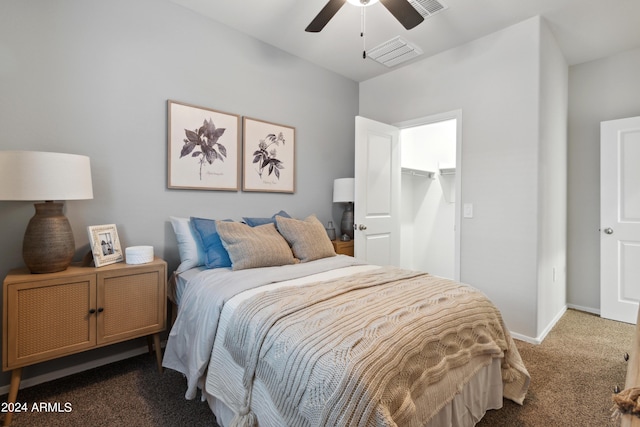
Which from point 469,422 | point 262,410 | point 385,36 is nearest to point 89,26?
point 385,36

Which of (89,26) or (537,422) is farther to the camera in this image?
(89,26)

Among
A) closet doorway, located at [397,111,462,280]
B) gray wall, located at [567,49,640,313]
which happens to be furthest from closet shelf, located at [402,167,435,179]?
gray wall, located at [567,49,640,313]

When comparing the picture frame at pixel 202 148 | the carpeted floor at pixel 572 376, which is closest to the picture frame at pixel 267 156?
the picture frame at pixel 202 148

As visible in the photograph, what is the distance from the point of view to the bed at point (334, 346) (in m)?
1.08

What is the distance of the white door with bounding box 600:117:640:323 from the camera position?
3074mm

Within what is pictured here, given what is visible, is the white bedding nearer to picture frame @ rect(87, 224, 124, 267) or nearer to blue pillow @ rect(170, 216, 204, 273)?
blue pillow @ rect(170, 216, 204, 273)

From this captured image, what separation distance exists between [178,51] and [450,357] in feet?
9.38

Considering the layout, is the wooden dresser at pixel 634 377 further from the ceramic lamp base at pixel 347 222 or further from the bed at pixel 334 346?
the ceramic lamp base at pixel 347 222

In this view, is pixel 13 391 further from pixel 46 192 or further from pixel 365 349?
pixel 365 349

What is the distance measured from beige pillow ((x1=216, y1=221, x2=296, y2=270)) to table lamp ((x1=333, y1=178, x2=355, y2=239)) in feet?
3.93

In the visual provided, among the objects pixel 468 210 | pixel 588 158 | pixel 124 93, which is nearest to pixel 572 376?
pixel 468 210

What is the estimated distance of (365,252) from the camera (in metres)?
3.30

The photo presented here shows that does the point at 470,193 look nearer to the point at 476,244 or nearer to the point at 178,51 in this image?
the point at 476,244

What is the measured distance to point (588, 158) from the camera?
3.49 meters
